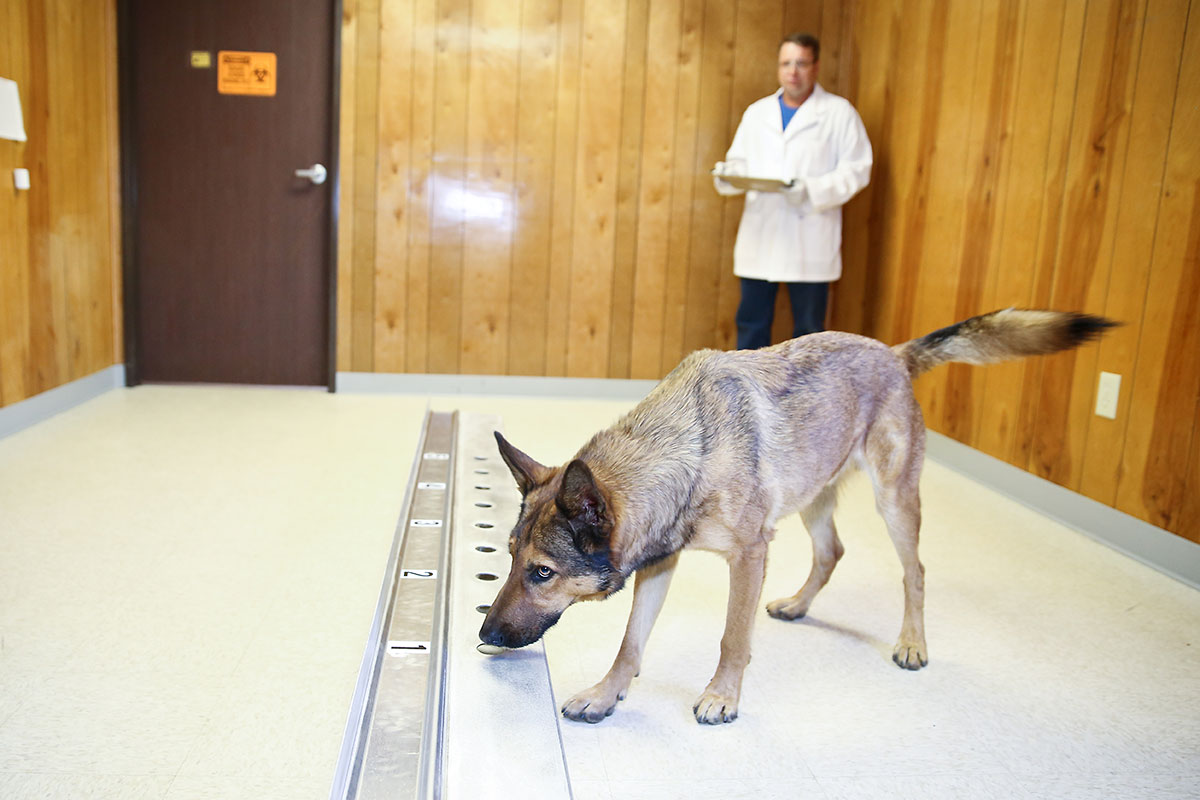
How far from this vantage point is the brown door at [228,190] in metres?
5.59

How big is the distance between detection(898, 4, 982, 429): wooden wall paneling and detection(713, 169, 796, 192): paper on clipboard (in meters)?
0.75

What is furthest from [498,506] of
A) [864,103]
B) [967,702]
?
[864,103]

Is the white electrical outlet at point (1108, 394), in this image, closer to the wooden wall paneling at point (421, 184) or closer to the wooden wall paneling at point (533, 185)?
the wooden wall paneling at point (533, 185)

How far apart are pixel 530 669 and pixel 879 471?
103 cm

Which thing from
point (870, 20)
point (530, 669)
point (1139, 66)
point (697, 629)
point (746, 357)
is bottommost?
point (697, 629)

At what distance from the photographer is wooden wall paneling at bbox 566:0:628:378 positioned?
579 centimetres

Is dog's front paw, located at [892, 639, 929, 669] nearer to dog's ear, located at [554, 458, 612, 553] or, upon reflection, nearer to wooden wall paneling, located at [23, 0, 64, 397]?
dog's ear, located at [554, 458, 612, 553]

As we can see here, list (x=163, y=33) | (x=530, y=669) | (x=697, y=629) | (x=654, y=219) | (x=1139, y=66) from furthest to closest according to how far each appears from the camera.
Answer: (x=654, y=219)
(x=163, y=33)
(x=1139, y=66)
(x=697, y=629)
(x=530, y=669)

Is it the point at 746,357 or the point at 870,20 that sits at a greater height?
the point at 870,20

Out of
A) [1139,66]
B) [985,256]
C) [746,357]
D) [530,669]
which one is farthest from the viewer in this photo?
[985,256]

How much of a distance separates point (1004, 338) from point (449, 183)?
4.04 m

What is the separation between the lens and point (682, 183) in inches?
235

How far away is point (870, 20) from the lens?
5.68 m

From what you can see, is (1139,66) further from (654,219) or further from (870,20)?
(654,219)
